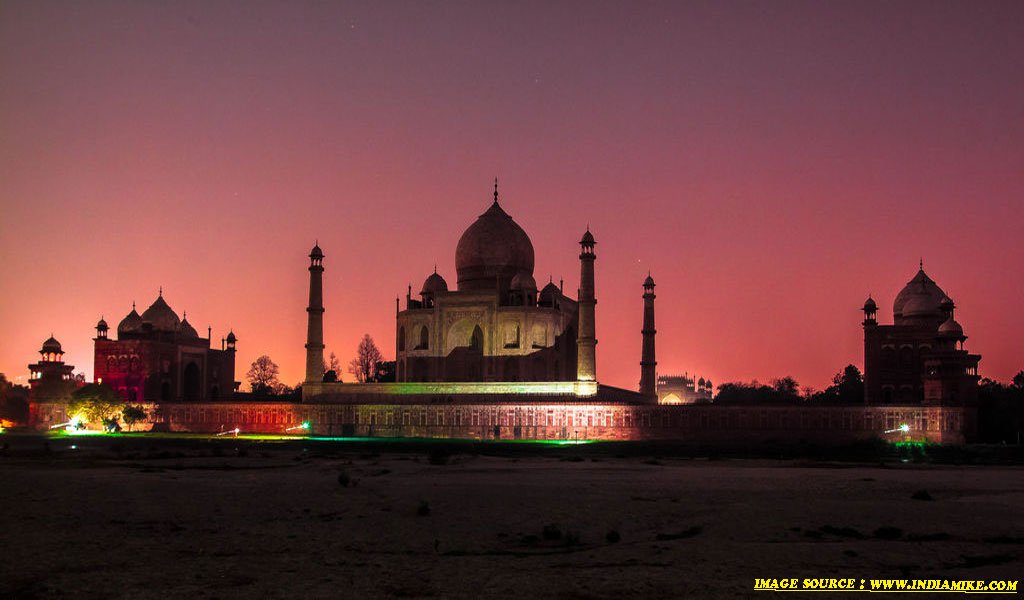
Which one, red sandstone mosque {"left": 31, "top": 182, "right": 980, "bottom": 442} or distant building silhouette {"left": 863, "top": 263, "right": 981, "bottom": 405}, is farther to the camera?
distant building silhouette {"left": 863, "top": 263, "right": 981, "bottom": 405}

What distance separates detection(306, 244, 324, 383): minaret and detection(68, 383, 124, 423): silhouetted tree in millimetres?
12485

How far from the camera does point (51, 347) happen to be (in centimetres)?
7319

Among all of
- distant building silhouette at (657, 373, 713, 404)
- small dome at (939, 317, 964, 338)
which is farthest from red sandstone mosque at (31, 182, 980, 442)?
distant building silhouette at (657, 373, 713, 404)

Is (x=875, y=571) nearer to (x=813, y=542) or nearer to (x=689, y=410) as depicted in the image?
(x=813, y=542)

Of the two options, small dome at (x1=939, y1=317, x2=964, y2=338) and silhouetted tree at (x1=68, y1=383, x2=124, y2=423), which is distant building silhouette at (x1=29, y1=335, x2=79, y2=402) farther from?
small dome at (x1=939, y1=317, x2=964, y2=338)

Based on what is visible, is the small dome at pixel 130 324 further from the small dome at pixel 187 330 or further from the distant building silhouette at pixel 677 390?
the distant building silhouette at pixel 677 390

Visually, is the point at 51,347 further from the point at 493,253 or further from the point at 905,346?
the point at 905,346

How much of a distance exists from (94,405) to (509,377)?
26.1 meters

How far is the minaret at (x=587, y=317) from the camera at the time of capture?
58469 mm

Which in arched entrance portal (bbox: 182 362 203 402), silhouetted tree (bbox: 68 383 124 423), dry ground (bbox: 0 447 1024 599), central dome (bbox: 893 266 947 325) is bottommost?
dry ground (bbox: 0 447 1024 599)

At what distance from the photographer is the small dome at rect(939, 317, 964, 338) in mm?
52938

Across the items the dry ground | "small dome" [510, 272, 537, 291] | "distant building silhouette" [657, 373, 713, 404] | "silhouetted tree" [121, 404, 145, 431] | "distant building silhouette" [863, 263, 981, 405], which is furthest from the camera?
"distant building silhouette" [657, 373, 713, 404]

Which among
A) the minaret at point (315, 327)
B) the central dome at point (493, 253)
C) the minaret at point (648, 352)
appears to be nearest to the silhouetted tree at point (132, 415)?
the minaret at point (315, 327)

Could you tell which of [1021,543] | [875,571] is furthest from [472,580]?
[1021,543]
